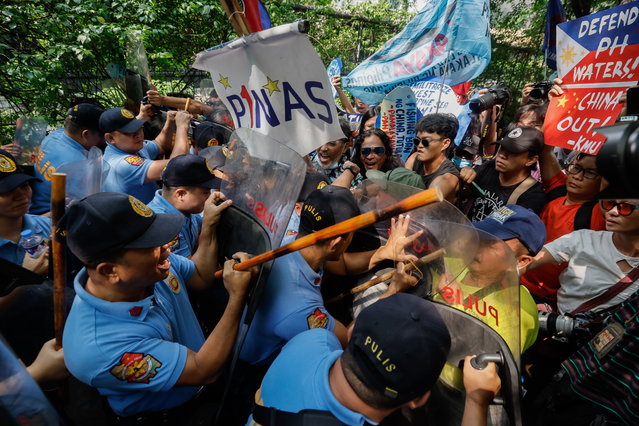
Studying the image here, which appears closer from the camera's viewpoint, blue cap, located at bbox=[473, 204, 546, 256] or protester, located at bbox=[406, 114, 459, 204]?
blue cap, located at bbox=[473, 204, 546, 256]

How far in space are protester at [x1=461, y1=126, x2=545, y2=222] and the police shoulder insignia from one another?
86.0 inches

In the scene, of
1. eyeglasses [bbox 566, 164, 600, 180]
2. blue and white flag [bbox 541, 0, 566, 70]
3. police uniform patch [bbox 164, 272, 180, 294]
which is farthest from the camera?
blue and white flag [bbox 541, 0, 566, 70]

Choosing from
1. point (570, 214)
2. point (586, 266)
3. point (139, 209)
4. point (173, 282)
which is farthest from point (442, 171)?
point (139, 209)

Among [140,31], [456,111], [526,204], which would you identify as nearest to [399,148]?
[456,111]

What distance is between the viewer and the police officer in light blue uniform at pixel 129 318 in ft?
4.60

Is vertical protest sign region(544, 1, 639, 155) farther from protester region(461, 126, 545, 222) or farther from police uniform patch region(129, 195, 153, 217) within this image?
police uniform patch region(129, 195, 153, 217)

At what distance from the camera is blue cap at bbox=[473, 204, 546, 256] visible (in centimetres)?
204

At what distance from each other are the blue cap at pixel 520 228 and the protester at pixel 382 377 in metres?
1.09

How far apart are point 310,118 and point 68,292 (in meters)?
1.95

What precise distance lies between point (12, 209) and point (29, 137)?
2.92 m

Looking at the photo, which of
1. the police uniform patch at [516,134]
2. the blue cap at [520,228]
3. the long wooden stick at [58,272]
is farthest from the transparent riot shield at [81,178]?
the police uniform patch at [516,134]

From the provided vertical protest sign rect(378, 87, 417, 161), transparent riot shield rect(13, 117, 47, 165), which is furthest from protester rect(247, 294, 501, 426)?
transparent riot shield rect(13, 117, 47, 165)

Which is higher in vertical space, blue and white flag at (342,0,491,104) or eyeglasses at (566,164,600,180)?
blue and white flag at (342,0,491,104)

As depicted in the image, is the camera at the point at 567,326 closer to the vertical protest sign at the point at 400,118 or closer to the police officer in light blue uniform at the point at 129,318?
the police officer in light blue uniform at the point at 129,318
